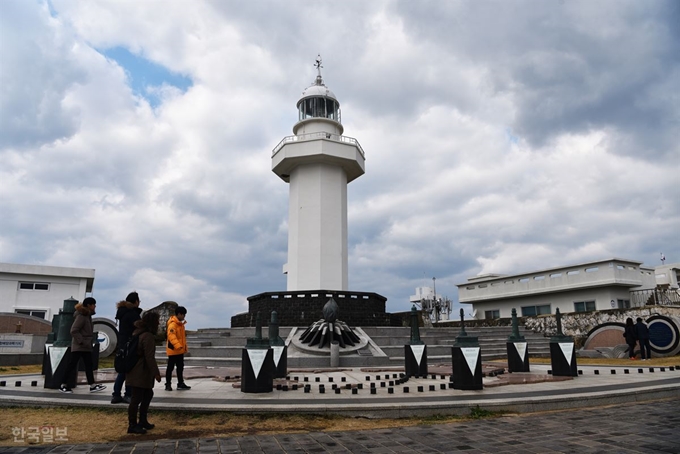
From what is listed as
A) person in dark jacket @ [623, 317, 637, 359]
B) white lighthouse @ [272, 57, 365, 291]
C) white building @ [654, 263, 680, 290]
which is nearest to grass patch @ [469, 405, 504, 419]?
person in dark jacket @ [623, 317, 637, 359]

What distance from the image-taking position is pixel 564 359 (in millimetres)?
11555

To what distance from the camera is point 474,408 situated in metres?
7.50

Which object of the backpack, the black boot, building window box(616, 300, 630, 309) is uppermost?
building window box(616, 300, 630, 309)

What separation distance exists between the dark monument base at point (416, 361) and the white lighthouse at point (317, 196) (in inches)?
590

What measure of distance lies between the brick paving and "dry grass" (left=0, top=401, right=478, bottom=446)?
322 millimetres

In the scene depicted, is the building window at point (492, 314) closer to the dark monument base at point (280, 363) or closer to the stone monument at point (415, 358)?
the stone monument at point (415, 358)

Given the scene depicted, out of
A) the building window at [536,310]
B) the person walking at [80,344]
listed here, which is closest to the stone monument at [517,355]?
the person walking at [80,344]

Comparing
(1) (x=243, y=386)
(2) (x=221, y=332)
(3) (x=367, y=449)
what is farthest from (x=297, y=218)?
(3) (x=367, y=449)

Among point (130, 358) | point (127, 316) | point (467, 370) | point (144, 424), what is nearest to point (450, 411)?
point (467, 370)

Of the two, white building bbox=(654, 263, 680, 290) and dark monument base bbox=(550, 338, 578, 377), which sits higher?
white building bbox=(654, 263, 680, 290)

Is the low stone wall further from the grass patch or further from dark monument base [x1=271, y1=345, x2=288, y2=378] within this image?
the grass patch

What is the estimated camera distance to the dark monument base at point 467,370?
30.4ft

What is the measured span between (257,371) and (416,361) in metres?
4.84

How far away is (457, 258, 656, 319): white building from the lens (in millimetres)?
25797
